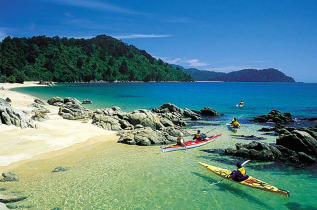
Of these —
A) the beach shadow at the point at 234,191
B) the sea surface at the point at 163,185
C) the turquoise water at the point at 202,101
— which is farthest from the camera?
the turquoise water at the point at 202,101

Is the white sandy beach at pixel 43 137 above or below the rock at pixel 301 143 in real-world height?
below

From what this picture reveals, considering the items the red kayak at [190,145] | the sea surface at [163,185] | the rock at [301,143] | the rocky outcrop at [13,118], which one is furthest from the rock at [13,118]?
the rock at [301,143]

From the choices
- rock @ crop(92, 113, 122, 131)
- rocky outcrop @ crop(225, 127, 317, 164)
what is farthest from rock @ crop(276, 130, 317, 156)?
rock @ crop(92, 113, 122, 131)

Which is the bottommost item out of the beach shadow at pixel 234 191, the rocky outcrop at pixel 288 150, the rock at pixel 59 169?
the rock at pixel 59 169

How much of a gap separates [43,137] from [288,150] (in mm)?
25089

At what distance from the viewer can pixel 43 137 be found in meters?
25.2

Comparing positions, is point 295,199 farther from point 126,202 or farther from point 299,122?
point 299,122

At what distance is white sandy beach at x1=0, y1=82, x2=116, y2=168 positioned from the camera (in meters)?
20.7

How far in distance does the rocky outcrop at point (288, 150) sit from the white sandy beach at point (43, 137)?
1538 centimetres

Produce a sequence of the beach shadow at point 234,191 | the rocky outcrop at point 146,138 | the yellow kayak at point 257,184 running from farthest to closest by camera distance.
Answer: the rocky outcrop at point 146,138
the yellow kayak at point 257,184
the beach shadow at point 234,191

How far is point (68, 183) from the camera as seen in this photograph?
16125 mm

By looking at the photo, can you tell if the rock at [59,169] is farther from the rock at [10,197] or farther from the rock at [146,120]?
the rock at [146,120]

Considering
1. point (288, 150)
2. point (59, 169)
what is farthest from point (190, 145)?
point (59, 169)

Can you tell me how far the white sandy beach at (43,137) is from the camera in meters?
20.7
